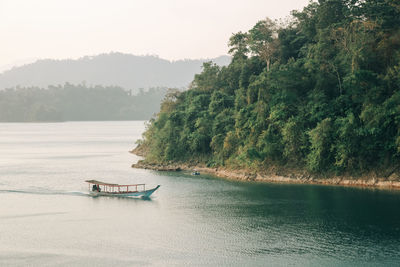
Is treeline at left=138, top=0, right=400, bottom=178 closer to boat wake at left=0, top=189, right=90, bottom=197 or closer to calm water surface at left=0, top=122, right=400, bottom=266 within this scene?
calm water surface at left=0, top=122, right=400, bottom=266

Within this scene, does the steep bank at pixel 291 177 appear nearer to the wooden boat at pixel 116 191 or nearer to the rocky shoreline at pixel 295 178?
the rocky shoreline at pixel 295 178

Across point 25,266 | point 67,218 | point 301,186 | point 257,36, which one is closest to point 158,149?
point 257,36

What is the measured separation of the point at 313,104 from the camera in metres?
46.8

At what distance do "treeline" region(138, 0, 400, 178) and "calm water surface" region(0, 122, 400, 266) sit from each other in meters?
4.06

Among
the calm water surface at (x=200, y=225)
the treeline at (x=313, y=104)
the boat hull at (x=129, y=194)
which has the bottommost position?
the calm water surface at (x=200, y=225)

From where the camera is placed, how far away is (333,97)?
47.4m

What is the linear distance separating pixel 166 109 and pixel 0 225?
3977cm

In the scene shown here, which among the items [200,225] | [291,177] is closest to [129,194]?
[200,225]

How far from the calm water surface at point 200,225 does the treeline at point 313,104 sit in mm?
4057

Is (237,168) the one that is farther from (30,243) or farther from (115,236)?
(30,243)

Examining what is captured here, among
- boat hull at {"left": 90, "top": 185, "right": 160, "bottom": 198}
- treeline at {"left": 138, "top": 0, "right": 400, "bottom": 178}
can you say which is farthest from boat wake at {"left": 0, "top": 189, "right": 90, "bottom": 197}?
treeline at {"left": 138, "top": 0, "right": 400, "bottom": 178}

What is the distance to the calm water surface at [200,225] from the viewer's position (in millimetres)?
25594

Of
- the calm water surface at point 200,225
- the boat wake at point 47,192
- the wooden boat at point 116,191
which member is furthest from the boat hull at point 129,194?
the boat wake at point 47,192

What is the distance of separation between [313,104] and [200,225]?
65.9 feet
